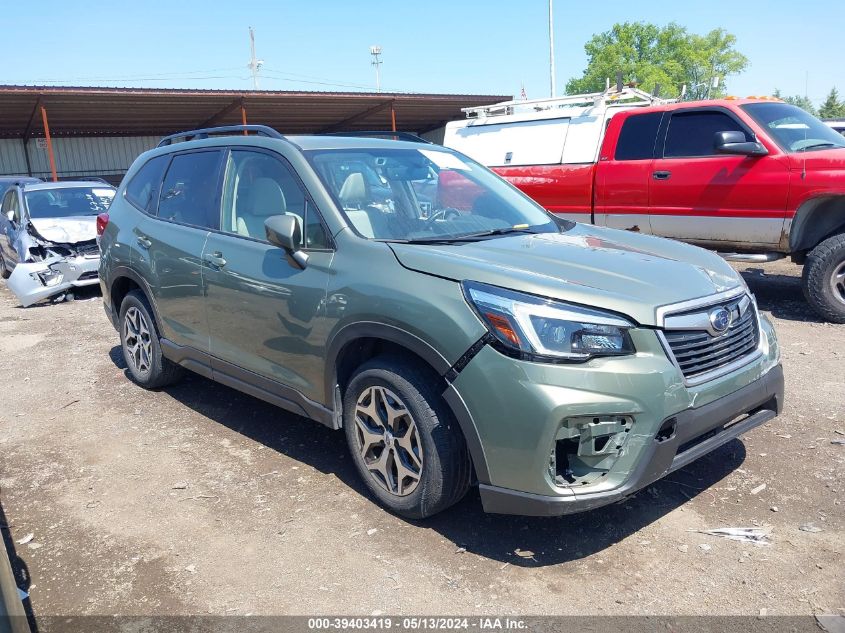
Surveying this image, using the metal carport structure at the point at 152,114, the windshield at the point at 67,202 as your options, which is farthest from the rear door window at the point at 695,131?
the metal carport structure at the point at 152,114

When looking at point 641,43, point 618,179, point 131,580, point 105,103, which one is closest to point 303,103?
point 105,103

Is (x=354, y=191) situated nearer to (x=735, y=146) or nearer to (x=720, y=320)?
(x=720, y=320)

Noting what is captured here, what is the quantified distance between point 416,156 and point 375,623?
9.09ft

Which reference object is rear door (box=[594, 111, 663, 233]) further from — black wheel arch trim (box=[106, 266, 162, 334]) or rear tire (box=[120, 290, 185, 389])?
black wheel arch trim (box=[106, 266, 162, 334])

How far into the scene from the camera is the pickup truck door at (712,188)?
6828 millimetres

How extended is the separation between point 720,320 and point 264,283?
7.64ft

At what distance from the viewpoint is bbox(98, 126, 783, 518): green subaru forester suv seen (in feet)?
9.20

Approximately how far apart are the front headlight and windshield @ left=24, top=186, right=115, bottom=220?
9.59m

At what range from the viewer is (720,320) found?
10.2 ft

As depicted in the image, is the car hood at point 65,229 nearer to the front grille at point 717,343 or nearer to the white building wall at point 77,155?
the front grille at point 717,343

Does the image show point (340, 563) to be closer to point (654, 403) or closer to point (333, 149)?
point (654, 403)

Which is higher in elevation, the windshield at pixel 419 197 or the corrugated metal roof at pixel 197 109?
the corrugated metal roof at pixel 197 109

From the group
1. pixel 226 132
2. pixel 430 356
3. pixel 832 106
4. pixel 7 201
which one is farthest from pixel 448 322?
pixel 832 106

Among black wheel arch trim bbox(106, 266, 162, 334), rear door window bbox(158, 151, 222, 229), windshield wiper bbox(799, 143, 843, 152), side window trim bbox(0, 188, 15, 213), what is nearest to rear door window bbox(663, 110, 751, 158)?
windshield wiper bbox(799, 143, 843, 152)
